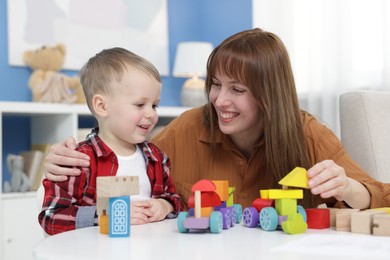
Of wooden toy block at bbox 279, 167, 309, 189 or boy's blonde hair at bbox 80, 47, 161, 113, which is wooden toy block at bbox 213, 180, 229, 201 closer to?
wooden toy block at bbox 279, 167, 309, 189

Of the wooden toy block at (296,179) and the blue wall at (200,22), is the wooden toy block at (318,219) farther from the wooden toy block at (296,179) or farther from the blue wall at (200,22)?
the blue wall at (200,22)

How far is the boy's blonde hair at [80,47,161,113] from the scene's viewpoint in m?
1.42

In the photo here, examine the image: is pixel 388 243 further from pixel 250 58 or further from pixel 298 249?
pixel 250 58

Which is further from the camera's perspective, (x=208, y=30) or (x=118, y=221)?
(x=208, y=30)

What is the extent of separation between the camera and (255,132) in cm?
174

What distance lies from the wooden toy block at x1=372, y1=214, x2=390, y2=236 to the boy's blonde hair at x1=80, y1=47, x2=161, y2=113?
65cm

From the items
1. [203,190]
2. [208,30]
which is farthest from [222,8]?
[203,190]

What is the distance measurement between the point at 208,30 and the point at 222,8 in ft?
0.64

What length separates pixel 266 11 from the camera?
3.86 metres

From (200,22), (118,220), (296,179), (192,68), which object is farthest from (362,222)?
(200,22)

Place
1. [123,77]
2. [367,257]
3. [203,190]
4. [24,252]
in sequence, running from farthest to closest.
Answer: [24,252] < [123,77] < [203,190] < [367,257]

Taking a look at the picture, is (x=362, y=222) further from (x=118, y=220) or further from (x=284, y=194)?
(x=118, y=220)

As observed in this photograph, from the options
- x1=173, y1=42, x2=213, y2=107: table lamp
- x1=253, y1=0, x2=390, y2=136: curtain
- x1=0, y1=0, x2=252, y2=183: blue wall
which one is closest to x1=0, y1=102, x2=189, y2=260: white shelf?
x1=0, y1=0, x2=252, y2=183: blue wall

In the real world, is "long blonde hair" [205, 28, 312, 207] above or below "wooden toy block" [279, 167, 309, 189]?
above
